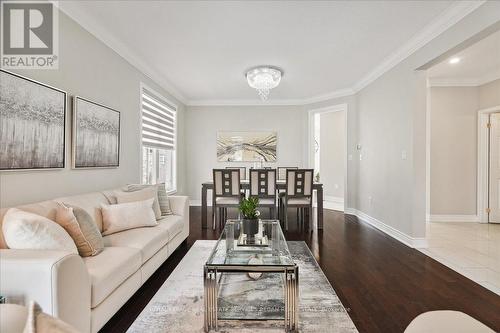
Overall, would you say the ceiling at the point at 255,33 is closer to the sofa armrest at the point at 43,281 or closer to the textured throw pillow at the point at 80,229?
the textured throw pillow at the point at 80,229

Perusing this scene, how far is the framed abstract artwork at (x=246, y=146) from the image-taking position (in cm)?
666

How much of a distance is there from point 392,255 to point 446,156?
2.96m

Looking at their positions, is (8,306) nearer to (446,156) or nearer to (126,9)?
(126,9)

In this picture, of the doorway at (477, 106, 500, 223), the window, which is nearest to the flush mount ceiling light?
the window

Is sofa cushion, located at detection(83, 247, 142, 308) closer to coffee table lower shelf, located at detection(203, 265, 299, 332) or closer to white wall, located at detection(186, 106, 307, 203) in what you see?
coffee table lower shelf, located at detection(203, 265, 299, 332)

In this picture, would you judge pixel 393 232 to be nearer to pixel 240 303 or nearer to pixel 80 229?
pixel 240 303

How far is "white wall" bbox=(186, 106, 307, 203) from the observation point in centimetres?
668

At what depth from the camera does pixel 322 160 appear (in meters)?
7.90

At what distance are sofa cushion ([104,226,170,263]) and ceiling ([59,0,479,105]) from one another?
2268 millimetres

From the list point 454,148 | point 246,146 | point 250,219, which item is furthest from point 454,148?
point 250,219

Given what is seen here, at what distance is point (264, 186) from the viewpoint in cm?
468

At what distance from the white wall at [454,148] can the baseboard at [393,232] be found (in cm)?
139

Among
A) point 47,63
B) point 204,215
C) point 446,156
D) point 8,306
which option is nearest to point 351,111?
point 446,156

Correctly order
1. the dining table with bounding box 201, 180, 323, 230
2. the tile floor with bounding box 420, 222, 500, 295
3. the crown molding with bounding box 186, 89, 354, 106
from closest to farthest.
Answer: the tile floor with bounding box 420, 222, 500, 295
the dining table with bounding box 201, 180, 323, 230
the crown molding with bounding box 186, 89, 354, 106
